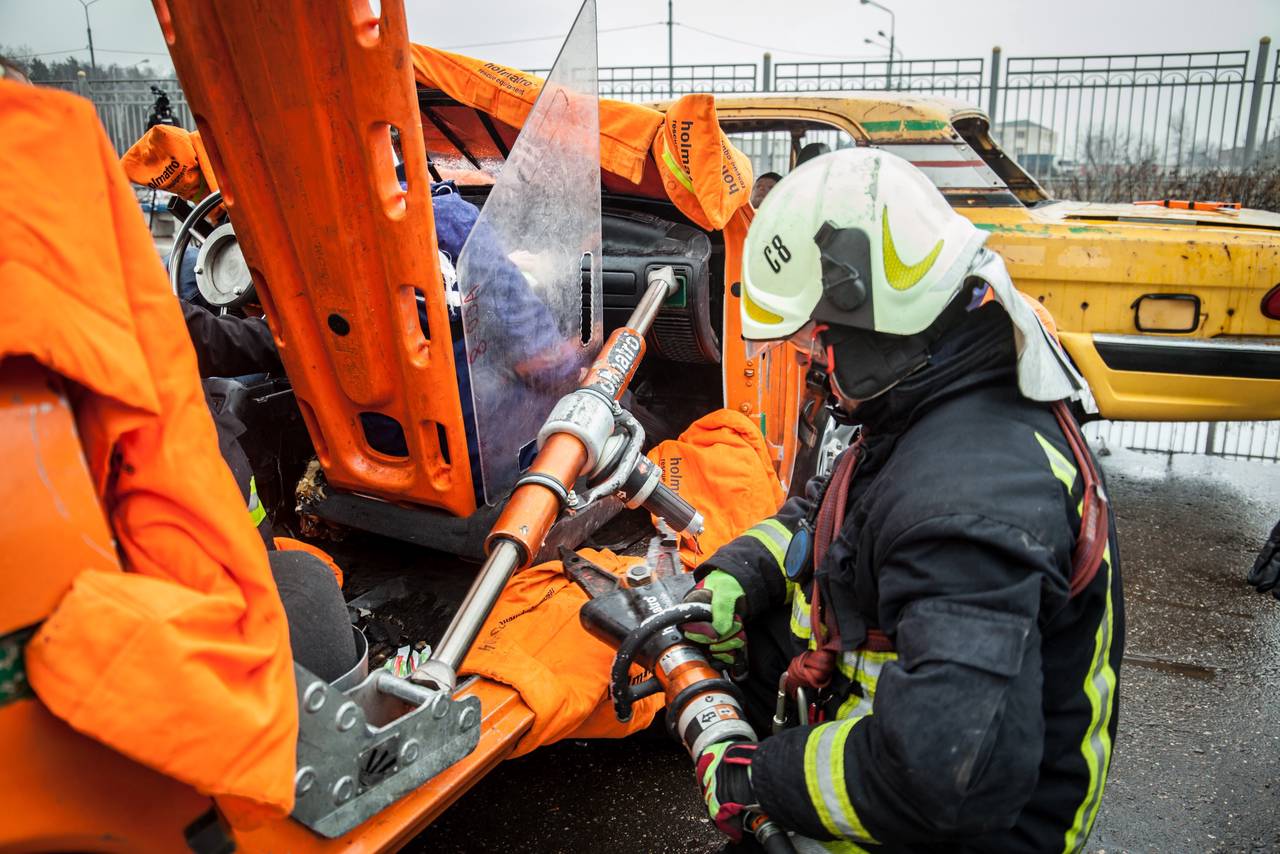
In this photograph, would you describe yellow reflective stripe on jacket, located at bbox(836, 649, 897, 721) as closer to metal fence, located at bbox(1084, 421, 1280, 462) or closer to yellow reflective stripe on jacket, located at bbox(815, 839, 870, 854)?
yellow reflective stripe on jacket, located at bbox(815, 839, 870, 854)

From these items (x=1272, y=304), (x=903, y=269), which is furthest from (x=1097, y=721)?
(x=1272, y=304)

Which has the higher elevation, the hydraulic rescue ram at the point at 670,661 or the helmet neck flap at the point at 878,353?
the helmet neck flap at the point at 878,353

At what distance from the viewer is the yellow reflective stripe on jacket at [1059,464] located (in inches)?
57.6

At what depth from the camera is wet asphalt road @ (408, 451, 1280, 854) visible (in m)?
2.56

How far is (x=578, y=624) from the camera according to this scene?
2.62 m

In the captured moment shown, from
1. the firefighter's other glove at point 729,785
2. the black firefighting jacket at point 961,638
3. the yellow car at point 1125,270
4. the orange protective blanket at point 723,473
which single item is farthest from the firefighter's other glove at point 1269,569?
the firefighter's other glove at point 729,785

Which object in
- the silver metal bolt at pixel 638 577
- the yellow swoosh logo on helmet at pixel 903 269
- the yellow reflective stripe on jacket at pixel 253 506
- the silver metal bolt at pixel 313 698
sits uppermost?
the yellow swoosh logo on helmet at pixel 903 269

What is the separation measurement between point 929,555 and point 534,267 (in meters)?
1.56

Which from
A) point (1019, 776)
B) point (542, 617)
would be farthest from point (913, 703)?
point (542, 617)

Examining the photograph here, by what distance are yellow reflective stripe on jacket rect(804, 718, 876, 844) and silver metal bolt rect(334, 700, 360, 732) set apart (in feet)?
2.56

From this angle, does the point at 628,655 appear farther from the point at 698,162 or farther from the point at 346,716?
the point at 698,162

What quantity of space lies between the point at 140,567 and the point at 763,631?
158 centimetres

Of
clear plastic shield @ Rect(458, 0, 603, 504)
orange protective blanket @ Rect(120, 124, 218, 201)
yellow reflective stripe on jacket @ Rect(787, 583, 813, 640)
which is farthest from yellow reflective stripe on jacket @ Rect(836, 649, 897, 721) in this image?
orange protective blanket @ Rect(120, 124, 218, 201)

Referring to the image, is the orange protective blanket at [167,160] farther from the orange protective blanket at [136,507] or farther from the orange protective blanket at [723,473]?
the orange protective blanket at [136,507]
